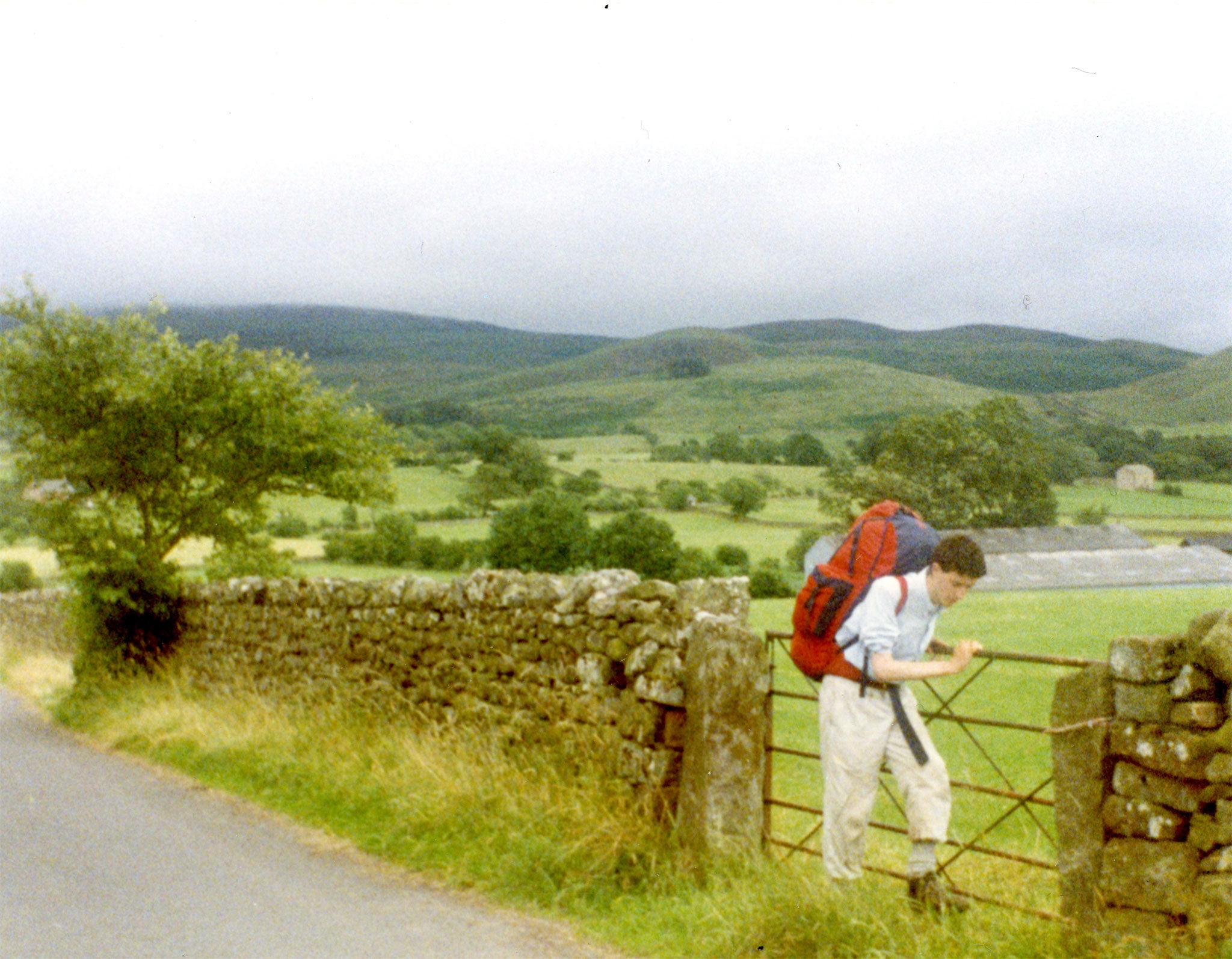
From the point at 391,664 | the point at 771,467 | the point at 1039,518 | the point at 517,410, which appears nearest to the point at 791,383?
the point at 517,410

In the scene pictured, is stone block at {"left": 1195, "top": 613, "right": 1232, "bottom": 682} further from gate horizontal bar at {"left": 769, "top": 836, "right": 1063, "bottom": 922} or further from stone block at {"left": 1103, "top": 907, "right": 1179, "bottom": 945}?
gate horizontal bar at {"left": 769, "top": 836, "right": 1063, "bottom": 922}

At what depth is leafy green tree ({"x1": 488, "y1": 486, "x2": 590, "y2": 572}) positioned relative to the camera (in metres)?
56.2

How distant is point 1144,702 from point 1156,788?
1.09ft

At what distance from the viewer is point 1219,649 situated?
14.1ft

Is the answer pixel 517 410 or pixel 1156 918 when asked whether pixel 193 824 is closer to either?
pixel 1156 918

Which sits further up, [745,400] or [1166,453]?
[745,400]

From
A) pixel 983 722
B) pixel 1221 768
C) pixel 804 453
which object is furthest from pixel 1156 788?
pixel 804 453

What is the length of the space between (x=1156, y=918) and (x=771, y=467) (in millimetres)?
63352

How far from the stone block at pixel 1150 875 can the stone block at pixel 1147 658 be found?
2.09ft

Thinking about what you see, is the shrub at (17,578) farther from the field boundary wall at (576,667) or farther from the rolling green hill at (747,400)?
the field boundary wall at (576,667)

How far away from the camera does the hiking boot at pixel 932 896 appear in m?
5.04

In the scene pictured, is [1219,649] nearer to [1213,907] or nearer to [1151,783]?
[1151,783]

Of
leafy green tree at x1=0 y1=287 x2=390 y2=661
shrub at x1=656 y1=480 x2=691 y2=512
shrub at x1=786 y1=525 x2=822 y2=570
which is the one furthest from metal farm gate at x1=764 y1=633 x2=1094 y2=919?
shrub at x1=656 y1=480 x2=691 y2=512

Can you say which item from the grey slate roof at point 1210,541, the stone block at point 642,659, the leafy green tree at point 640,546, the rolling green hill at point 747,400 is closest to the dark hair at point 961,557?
the stone block at point 642,659
